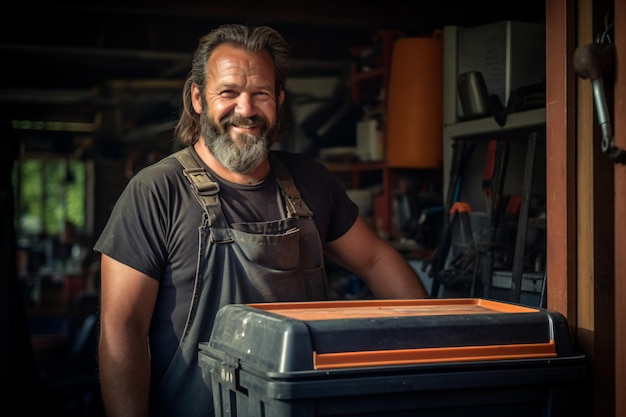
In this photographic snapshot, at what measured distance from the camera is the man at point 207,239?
106 inches

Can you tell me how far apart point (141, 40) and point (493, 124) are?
3864 mm

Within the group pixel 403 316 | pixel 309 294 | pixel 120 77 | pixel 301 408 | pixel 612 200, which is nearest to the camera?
pixel 301 408

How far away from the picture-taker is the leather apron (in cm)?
267

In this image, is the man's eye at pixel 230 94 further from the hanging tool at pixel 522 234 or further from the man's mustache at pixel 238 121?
the hanging tool at pixel 522 234

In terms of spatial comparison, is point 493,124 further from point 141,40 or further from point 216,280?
point 141,40

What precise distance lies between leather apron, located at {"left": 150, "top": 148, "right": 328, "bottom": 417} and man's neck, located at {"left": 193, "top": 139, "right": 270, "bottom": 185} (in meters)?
0.17

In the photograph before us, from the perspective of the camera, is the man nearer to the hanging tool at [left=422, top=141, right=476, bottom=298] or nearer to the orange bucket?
the hanging tool at [left=422, top=141, right=476, bottom=298]

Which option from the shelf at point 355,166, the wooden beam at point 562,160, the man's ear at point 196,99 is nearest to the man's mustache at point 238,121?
the man's ear at point 196,99

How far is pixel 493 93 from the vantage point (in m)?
4.44

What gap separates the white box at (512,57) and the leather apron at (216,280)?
6.59 feet

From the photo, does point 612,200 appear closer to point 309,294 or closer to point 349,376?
point 349,376

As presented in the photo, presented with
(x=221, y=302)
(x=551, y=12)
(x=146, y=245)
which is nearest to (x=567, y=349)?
(x=551, y=12)

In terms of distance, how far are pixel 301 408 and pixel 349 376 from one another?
0.40 ft

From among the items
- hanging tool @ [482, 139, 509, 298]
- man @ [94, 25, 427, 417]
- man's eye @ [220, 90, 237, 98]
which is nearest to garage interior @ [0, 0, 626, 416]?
hanging tool @ [482, 139, 509, 298]
